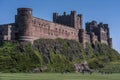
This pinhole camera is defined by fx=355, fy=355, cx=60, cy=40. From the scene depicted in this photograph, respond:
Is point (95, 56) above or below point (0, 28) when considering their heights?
below

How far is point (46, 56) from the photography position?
120 meters

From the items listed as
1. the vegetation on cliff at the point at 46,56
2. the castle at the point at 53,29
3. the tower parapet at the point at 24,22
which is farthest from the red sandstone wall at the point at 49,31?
the vegetation on cliff at the point at 46,56

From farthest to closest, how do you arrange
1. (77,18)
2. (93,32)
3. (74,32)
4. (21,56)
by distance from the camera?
(93,32)
(77,18)
(74,32)
(21,56)

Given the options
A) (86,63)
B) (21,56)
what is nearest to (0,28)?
(21,56)

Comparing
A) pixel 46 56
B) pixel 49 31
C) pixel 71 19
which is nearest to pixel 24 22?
pixel 46 56

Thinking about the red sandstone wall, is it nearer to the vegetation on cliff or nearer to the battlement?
the vegetation on cliff

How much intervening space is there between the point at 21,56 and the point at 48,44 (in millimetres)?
18577

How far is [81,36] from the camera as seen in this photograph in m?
155

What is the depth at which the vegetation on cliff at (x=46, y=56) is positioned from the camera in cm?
10879

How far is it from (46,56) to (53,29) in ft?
69.2

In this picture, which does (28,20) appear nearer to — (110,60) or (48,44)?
(48,44)

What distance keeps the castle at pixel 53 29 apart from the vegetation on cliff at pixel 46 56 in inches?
119

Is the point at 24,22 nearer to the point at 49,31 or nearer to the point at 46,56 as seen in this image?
the point at 46,56

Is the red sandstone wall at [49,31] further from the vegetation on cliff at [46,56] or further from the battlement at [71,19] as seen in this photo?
the battlement at [71,19]
